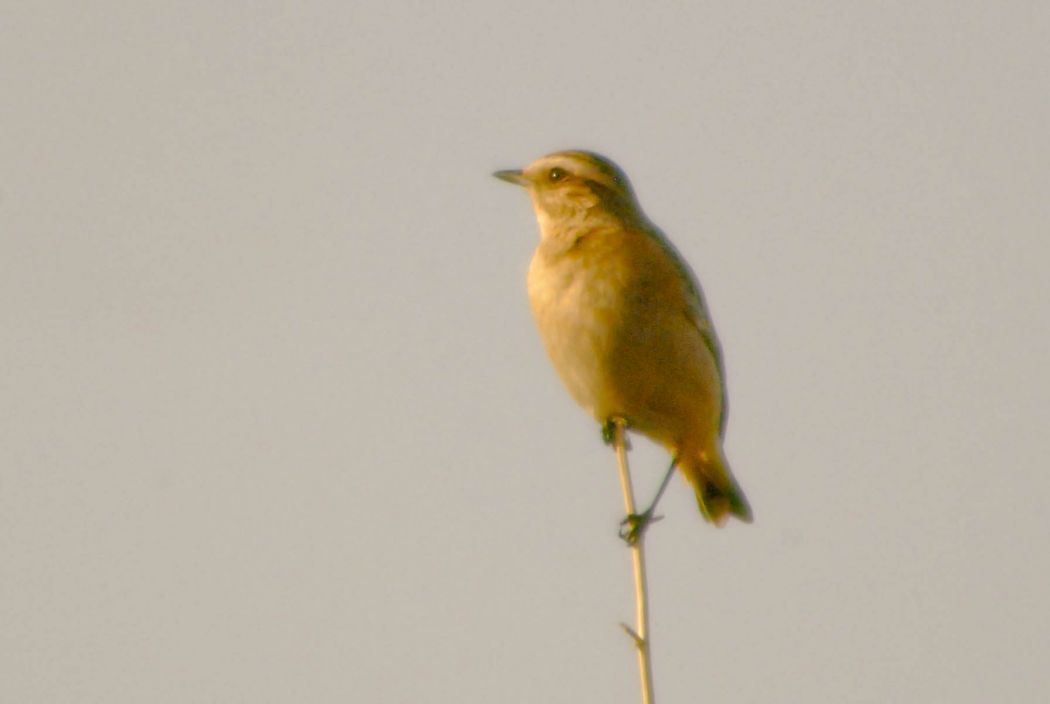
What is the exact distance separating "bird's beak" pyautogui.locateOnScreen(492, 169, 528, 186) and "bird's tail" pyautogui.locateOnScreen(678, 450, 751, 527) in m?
1.73

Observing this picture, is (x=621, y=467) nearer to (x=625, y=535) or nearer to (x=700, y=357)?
(x=625, y=535)

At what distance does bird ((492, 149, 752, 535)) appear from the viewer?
828 cm

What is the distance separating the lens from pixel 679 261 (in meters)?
9.02

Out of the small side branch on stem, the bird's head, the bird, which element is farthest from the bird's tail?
the small side branch on stem

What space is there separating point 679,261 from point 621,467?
2555mm

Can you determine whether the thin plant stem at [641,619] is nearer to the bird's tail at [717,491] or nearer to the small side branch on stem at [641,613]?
the small side branch on stem at [641,613]

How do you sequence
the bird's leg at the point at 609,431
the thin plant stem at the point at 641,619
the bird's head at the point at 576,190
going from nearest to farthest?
the thin plant stem at the point at 641,619
the bird's leg at the point at 609,431
the bird's head at the point at 576,190

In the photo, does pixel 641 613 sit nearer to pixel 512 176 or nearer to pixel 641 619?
pixel 641 619

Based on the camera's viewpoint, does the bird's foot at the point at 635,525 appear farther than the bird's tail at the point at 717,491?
No

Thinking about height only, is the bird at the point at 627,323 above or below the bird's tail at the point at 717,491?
above

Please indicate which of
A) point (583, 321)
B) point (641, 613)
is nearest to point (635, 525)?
point (641, 613)

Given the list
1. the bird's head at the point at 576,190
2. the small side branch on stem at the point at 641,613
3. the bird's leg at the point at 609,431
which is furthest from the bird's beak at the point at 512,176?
the small side branch on stem at the point at 641,613

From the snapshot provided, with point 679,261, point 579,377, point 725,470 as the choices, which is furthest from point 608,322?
point 725,470

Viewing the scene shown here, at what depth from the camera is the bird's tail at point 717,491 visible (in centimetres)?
937
